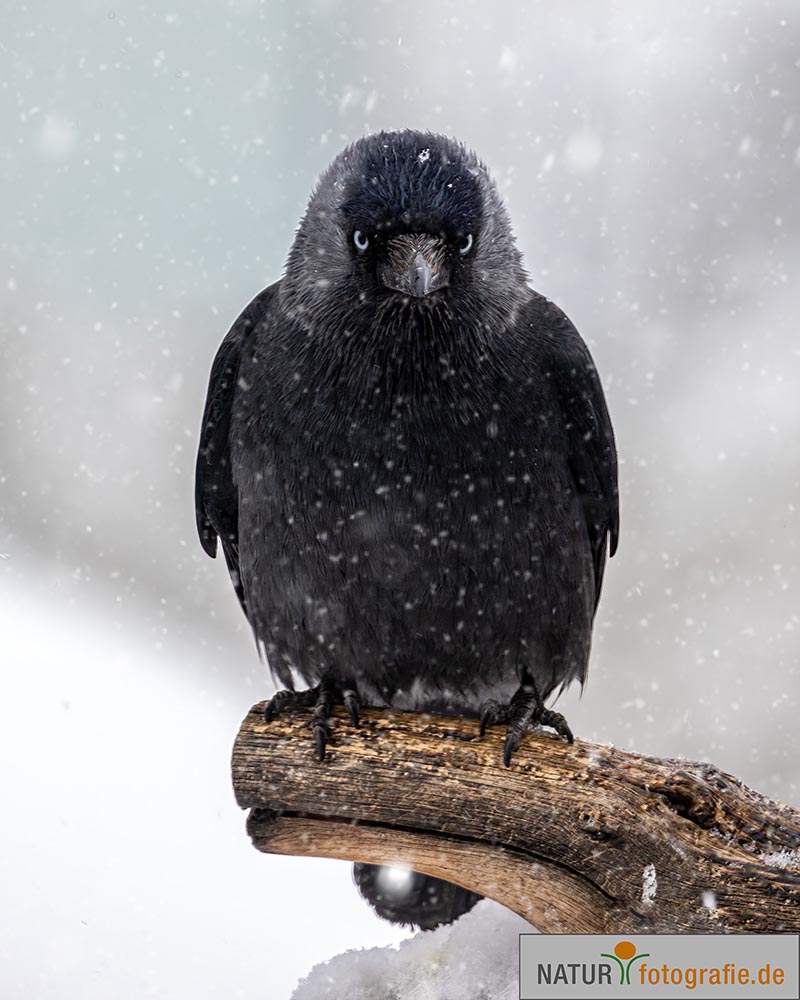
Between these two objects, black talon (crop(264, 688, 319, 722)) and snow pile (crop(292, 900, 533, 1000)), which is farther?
black talon (crop(264, 688, 319, 722))

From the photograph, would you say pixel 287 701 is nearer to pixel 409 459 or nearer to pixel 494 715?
pixel 494 715

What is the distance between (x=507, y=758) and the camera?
2186 millimetres

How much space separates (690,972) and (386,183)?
1.76m

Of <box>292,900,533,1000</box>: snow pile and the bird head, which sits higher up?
A: the bird head

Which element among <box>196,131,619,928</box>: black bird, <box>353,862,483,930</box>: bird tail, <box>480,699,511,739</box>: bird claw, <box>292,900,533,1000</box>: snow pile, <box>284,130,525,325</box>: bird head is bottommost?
<box>292,900,533,1000</box>: snow pile

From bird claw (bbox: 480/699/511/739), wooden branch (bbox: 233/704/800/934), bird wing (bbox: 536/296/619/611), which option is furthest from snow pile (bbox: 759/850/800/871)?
bird wing (bbox: 536/296/619/611)

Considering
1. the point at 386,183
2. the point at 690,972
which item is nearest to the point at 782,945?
the point at 690,972

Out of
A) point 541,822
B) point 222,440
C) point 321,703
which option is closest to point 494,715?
point 541,822

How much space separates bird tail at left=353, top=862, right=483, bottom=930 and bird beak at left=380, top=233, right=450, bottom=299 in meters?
1.54

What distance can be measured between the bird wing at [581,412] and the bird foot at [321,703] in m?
0.86

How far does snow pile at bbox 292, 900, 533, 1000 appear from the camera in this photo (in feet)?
7.50

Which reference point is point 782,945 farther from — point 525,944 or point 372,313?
point 372,313

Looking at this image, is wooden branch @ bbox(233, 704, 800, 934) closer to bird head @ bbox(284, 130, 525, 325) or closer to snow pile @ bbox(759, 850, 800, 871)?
snow pile @ bbox(759, 850, 800, 871)

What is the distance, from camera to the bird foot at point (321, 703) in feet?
7.57
